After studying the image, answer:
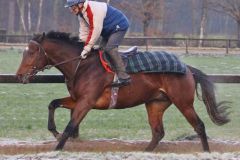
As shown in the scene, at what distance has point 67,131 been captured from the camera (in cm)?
888

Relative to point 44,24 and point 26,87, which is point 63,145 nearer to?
point 26,87

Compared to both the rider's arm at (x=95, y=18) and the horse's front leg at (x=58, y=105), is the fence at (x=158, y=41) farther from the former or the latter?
the rider's arm at (x=95, y=18)

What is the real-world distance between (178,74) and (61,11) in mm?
71521

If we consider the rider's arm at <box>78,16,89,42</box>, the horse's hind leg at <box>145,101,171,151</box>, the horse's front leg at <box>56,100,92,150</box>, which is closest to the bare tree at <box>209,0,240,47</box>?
the horse's hind leg at <box>145,101,171,151</box>

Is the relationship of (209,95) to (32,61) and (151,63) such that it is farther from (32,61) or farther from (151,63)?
(32,61)

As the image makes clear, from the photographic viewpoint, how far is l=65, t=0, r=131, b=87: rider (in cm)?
900

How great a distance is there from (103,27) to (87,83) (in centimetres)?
84

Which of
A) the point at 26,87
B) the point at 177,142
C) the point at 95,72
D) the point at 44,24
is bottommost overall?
the point at 44,24

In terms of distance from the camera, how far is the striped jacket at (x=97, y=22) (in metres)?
8.99

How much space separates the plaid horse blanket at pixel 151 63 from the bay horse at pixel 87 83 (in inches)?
3.9

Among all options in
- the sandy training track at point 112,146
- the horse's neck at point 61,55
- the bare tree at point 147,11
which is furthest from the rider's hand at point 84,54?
the bare tree at point 147,11

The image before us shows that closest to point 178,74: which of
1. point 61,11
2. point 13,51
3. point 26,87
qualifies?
point 26,87

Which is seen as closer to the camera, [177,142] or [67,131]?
[67,131]

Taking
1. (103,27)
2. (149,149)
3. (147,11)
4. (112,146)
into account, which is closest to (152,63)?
(103,27)
